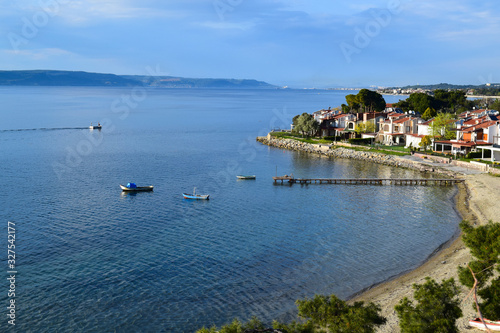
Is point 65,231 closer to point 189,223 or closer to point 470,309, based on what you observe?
point 189,223

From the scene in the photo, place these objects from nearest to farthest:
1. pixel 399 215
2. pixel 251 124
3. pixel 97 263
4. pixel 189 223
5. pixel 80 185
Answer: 1. pixel 97 263
2. pixel 189 223
3. pixel 399 215
4. pixel 80 185
5. pixel 251 124

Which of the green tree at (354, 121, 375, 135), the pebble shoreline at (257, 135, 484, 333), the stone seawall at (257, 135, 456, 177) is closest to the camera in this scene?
the pebble shoreline at (257, 135, 484, 333)

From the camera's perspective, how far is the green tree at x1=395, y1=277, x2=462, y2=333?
1159 centimetres

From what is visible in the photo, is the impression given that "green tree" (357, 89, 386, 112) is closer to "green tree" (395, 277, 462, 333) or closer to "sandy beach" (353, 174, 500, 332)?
"sandy beach" (353, 174, 500, 332)

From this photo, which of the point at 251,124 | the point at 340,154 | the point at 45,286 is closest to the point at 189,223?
the point at 45,286

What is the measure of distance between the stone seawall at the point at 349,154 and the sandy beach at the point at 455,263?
760 cm

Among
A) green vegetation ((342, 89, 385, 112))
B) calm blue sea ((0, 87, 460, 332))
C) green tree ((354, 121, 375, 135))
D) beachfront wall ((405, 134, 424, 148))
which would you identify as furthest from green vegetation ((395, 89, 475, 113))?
calm blue sea ((0, 87, 460, 332))

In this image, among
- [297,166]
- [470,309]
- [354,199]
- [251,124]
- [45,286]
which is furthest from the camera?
[251,124]

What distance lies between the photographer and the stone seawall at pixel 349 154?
2047 inches

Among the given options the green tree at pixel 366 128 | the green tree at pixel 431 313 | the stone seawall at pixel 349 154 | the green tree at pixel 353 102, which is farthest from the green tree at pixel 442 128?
the green tree at pixel 431 313

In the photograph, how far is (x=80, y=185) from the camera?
43656mm

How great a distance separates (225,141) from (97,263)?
189 feet

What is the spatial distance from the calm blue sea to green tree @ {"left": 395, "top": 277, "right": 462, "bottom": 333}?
8821 millimetres

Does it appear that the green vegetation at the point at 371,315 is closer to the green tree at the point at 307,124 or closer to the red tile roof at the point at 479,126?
the red tile roof at the point at 479,126
